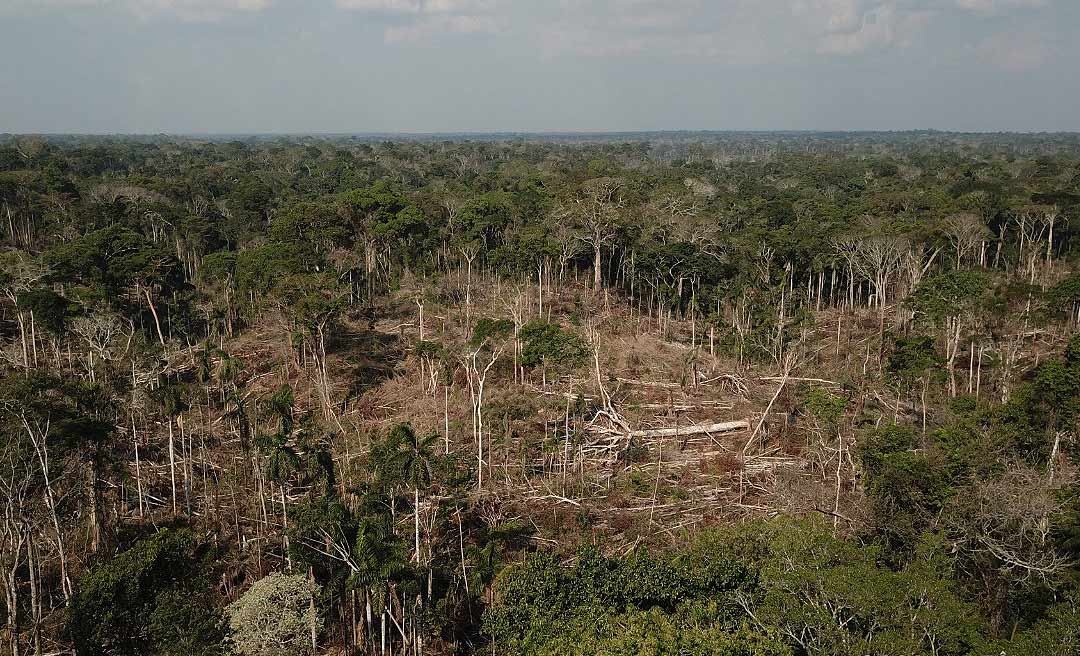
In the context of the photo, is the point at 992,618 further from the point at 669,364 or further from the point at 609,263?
the point at 609,263

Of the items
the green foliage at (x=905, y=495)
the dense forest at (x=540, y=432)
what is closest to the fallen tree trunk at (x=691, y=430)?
the dense forest at (x=540, y=432)

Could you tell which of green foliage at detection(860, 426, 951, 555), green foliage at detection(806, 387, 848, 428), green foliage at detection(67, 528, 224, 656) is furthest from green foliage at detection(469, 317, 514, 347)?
green foliage at detection(67, 528, 224, 656)

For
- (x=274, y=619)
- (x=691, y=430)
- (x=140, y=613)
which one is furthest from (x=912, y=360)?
(x=140, y=613)

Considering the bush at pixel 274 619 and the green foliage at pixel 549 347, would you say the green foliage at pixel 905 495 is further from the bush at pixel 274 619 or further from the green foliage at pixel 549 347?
the bush at pixel 274 619

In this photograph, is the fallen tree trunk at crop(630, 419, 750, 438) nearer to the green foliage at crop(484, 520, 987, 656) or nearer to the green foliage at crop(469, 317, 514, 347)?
the green foliage at crop(469, 317, 514, 347)

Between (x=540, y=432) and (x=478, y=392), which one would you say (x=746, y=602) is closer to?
(x=540, y=432)

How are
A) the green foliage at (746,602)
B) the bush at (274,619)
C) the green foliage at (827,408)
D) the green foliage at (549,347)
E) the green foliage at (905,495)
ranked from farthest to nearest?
the green foliage at (549,347) → the green foliage at (827,408) → the green foliage at (905,495) → the bush at (274,619) → the green foliage at (746,602)
